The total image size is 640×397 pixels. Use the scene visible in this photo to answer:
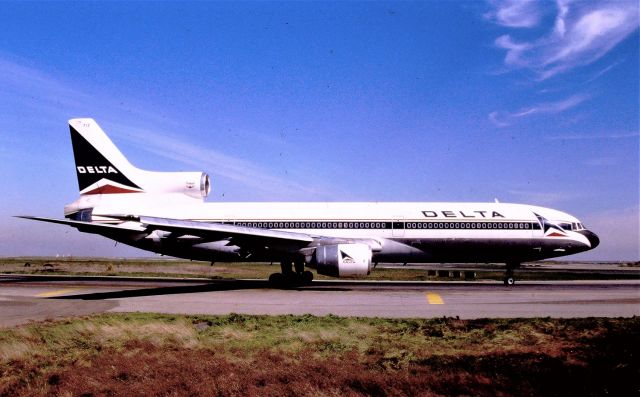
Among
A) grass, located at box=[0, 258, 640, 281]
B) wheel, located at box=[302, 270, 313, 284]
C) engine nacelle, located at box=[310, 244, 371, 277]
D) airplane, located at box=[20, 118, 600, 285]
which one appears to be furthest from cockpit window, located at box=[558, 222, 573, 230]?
wheel, located at box=[302, 270, 313, 284]

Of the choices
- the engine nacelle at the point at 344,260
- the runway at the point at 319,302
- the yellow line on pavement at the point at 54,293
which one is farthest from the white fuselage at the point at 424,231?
the yellow line on pavement at the point at 54,293

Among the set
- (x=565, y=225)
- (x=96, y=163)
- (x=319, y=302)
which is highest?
(x=96, y=163)

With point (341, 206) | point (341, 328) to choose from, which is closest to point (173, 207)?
point (341, 206)

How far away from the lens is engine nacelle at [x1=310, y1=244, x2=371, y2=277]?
2192 centimetres

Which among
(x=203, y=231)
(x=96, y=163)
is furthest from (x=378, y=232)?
(x=96, y=163)

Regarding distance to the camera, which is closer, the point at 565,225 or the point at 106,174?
the point at 565,225

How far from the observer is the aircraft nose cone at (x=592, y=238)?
2639cm

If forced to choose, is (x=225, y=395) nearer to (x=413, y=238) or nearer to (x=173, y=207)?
(x=413, y=238)

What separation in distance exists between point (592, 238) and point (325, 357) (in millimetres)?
22111

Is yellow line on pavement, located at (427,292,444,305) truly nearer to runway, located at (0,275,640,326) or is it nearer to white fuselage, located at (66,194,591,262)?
runway, located at (0,275,640,326)

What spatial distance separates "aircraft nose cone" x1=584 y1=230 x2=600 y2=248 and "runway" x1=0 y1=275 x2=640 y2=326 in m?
5.35

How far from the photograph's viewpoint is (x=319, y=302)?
60.2 ft

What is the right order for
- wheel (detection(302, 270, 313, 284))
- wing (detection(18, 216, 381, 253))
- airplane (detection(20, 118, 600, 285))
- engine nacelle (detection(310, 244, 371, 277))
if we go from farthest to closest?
wheel (detection(302, 270, 313, 284)) → airplane (detection(20, 118, 600, 285)) → engine nacelle (detection(310, 244, 371, 277)) → wing (detection(18, 216, 381, 253))

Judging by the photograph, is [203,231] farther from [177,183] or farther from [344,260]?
[177,183]
